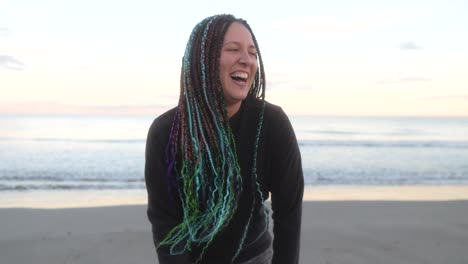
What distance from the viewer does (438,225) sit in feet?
19.0

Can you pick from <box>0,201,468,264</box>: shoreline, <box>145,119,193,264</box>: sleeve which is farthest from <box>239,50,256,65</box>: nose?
<box>0,201,468,264</box>: shoreline

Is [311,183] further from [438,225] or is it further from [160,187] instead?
[160,187]

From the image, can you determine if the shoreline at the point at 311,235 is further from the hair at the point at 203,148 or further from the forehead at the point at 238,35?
the forehead at the point at 238,35

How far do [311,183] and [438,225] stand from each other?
5293 millimetres

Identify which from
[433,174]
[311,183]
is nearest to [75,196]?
[311,183]

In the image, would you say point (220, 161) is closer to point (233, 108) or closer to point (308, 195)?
point (233, 108)

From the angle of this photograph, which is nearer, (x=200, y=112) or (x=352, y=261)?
(x=200, y=112)

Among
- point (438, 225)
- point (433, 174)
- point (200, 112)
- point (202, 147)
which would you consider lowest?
point (433, 174)

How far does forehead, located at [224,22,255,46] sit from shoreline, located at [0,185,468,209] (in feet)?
22.5

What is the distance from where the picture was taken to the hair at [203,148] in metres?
1.82

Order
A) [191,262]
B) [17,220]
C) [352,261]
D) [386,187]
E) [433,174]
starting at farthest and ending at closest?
[433,174] → [386,187] → [17,220] → [352,261] → [191,262]

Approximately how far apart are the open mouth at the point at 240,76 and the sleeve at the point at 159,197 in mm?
400

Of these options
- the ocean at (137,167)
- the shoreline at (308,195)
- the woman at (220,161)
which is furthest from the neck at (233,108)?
the ocean at (137,167)

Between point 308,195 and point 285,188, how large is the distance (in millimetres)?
7495
